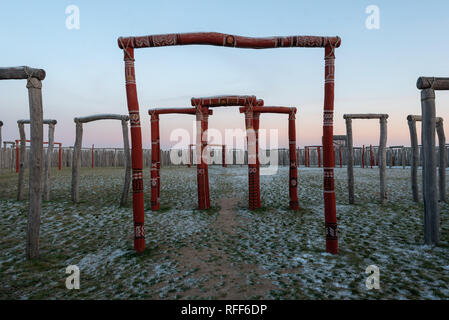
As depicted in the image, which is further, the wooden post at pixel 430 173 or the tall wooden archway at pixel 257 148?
the tall wooden archway at pixel 257 148

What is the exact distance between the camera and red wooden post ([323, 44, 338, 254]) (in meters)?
3.92

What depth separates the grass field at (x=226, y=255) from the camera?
3055 mm

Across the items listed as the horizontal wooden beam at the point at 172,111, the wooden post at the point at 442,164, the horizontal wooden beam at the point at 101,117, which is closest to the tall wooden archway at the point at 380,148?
the wooden post at the point at 442,164

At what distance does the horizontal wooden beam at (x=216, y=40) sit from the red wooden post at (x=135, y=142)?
181 millimetres

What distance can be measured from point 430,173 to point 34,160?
598 centimetres

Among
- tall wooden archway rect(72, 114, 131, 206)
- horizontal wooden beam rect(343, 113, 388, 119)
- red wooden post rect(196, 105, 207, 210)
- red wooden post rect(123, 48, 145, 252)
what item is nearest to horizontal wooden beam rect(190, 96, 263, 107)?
red wooden post rect(196, 105, 207, 210)

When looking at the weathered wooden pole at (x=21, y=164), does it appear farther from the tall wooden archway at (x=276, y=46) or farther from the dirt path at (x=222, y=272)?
the dirt path at (x=222, y=272)

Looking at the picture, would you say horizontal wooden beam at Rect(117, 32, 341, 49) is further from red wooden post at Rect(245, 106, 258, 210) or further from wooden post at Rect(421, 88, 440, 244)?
red wooden post at Rect(245, 106, 258, 210)

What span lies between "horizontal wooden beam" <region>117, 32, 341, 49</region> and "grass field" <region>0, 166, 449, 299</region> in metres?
3.11

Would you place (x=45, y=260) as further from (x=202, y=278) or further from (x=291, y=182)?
(x=291, y=182)

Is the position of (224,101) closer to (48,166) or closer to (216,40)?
(216,40)
